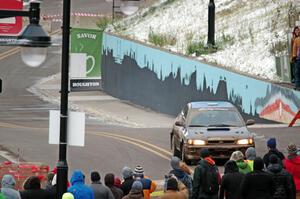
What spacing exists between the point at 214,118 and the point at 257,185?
10932mm

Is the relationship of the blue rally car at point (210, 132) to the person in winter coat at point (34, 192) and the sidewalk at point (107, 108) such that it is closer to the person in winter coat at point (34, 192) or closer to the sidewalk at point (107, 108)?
the person in winter coat at point (34, 192)

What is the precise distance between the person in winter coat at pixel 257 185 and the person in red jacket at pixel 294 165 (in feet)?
5.26

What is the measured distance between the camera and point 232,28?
41.5 meters

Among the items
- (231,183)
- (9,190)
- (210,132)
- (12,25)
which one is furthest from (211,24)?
(9,190)

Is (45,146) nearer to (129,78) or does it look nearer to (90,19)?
(129,78)

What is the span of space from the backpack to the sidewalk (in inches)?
819

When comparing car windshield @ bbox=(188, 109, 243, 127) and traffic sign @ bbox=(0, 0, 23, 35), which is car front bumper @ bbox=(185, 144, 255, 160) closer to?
car windshield @ bbox=(188, 109, 243, 127)

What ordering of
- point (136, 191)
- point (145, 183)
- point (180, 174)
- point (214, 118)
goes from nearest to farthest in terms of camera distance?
point (136, 191), point (180, 174), point (145, 183), point (214, 118)

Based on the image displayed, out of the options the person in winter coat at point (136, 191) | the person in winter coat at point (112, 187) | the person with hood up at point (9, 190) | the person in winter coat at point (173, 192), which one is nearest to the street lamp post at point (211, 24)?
the person in winter coat at point (112, 187)

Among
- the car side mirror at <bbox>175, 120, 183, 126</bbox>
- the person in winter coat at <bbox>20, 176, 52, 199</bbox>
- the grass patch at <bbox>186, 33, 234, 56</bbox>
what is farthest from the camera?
the grass patch at <bbox>186, 33, 234, 56</bbox>

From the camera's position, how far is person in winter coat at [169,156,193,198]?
49.1 feet

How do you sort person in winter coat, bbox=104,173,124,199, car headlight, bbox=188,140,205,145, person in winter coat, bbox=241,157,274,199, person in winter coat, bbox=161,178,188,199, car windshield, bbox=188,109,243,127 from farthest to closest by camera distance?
car windshield, bbox=188,109,243,127 < car headlight, bbox=188,140,205,145 < person in winter coat, bbox=104,173,124,199 < person in winter coat, bbox=241,157,274,199 < person in winter coat, bbox=161,178,188,199

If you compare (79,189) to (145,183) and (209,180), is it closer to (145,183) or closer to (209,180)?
(145,183)

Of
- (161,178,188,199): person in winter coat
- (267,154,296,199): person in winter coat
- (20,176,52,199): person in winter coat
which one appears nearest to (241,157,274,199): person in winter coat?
(267,154,296,199): person in winter coat
